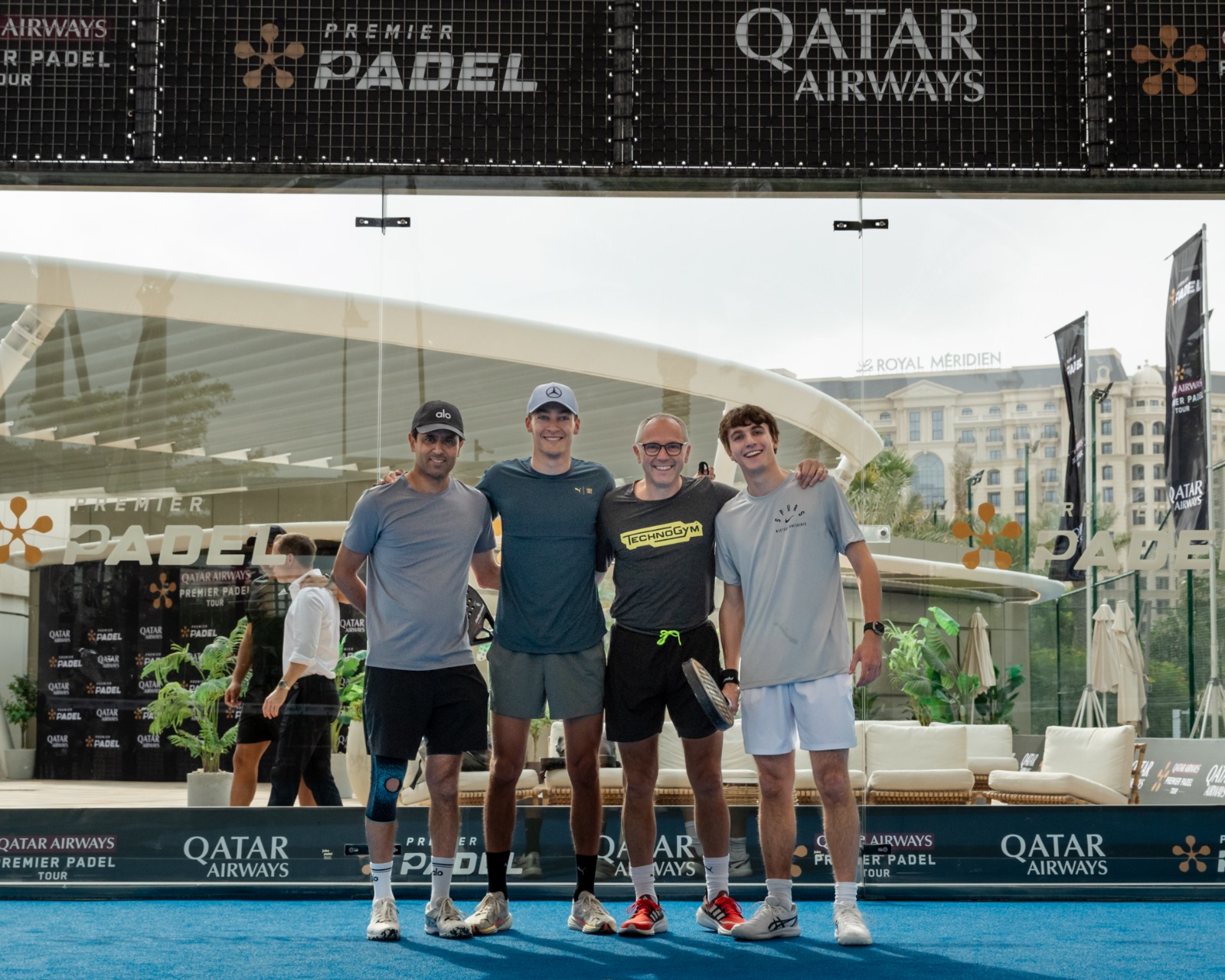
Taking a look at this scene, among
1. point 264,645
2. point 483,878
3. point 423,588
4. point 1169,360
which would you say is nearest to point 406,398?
point 264,645

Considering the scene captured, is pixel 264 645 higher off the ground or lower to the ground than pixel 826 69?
lower

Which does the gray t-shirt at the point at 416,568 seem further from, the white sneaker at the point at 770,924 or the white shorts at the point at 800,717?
the white sneaker at the point at 770,924

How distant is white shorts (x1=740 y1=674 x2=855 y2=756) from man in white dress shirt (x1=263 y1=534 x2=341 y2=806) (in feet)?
7.27

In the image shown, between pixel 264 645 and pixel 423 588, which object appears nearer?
pixel 423 588

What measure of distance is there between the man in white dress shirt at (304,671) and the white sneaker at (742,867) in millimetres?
1808

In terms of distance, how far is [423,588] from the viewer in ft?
14.9

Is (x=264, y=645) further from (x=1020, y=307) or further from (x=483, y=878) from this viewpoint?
(x=1020, y=307)

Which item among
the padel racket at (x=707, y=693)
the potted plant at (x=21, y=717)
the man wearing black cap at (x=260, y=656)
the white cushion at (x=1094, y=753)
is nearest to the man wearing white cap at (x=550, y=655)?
the padel racket at (x=707, y=693)

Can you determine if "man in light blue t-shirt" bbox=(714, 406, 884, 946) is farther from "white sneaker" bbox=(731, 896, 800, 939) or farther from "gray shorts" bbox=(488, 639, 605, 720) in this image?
"gray shorts" bbox=(488, 639, 605, 720)

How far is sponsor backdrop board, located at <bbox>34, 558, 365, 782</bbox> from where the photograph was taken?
233 inches

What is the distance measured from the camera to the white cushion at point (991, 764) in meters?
5.80

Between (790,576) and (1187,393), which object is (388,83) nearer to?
(790,576)

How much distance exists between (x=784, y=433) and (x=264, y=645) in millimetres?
2519

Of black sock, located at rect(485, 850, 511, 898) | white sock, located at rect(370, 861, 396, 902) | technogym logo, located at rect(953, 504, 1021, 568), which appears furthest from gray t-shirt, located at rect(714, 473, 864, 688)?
technogym logo, located at rect(953, 504, 1021, 568)
